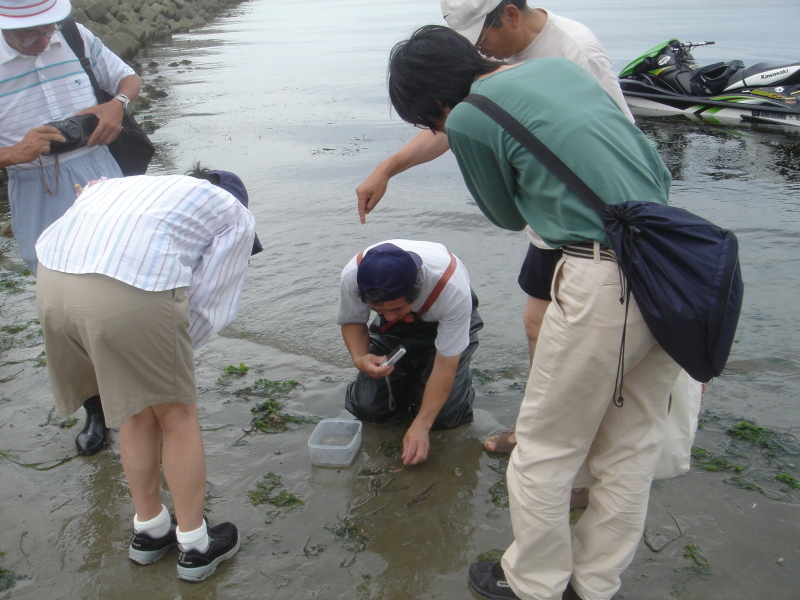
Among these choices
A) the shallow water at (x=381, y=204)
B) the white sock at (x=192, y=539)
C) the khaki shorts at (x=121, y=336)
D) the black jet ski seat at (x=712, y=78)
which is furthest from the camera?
the black jet ski seat at (x=712, y=78)

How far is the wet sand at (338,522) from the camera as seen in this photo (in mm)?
2451

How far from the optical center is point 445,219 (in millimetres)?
6387

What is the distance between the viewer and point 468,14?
7.93 feet

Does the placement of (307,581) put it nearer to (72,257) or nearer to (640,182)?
(72,257)

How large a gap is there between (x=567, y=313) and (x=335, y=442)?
5.54ft

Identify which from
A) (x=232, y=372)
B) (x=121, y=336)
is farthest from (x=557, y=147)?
(x=232, y=372)

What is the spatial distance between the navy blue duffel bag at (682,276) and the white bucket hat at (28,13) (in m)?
2.40

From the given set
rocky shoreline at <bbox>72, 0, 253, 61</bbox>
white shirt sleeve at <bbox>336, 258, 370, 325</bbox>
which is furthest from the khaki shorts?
rocky shoreline at <bbox>72, 0, 253, 61</bbox>

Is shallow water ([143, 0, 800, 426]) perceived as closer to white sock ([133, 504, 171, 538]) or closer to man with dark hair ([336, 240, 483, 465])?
man with dark hair ([336, 240, 483, 465])

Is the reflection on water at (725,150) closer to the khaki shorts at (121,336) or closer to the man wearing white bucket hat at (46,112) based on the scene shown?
the man wearing white bucket hat at (46,112)

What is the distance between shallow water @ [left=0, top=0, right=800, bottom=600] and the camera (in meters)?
2.50

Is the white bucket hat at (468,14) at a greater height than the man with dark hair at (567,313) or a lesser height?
greater

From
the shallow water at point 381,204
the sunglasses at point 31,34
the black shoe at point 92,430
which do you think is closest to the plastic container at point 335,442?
the shallow water at point 381,204

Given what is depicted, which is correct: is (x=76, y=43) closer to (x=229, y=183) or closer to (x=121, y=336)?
(x=229, y=183)
